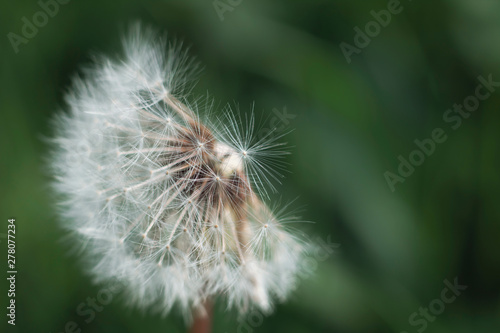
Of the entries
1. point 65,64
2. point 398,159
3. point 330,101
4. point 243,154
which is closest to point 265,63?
point 330,101

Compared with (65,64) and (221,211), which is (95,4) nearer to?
(65,64)

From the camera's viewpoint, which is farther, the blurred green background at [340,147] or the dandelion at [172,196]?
the blurred green background at [340,147]

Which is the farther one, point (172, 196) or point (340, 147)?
point (340, 147)

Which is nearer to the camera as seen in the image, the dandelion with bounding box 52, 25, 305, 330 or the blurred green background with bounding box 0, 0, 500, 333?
the dandelion with bounding box 52, 25, 305, 330
